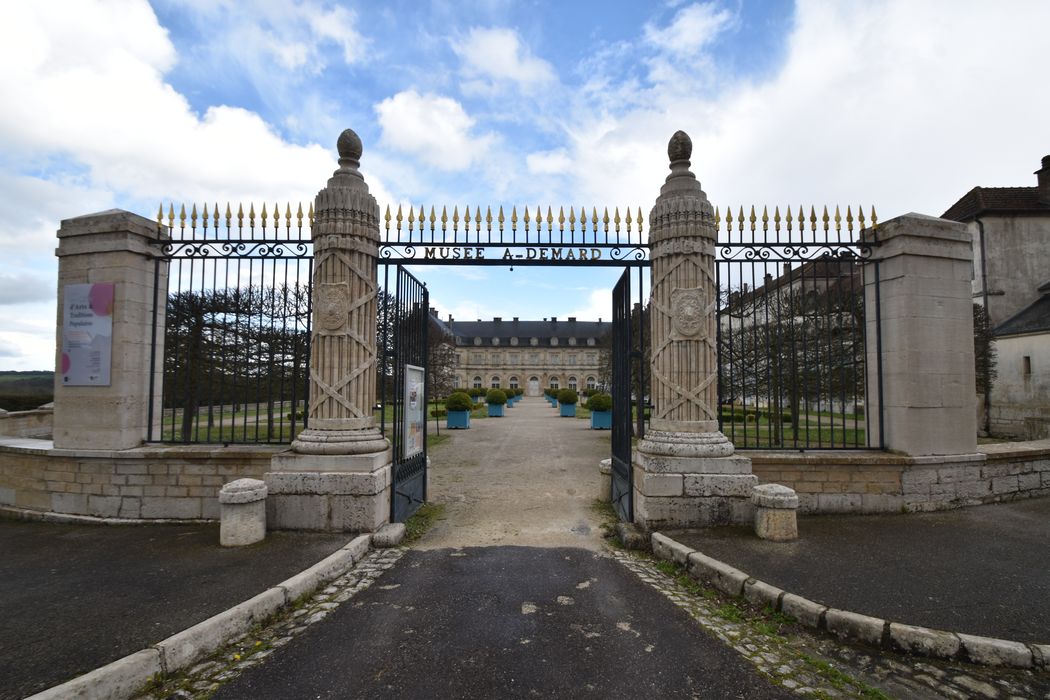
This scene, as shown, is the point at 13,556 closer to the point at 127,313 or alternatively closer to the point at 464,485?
the point at 127,313

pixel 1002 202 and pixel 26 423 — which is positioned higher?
pixel 1002 202

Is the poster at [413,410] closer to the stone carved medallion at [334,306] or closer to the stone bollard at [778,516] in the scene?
the stone carved medallion at [334,306]

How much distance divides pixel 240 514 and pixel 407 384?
215 cm

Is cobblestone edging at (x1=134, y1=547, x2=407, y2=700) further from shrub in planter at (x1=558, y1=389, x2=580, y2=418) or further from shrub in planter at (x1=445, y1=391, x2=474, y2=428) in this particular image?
shrub in planter at (x1=558, y1=389, x2=580, y2=418)

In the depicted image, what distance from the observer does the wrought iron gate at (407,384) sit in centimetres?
582

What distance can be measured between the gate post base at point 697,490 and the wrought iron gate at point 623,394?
48cm

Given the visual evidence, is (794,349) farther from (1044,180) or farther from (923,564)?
(1044,180)

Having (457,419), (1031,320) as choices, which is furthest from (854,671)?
(1031,320)

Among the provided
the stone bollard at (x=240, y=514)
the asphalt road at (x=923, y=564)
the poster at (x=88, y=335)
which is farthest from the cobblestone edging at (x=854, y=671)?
the poster at (x=88, y=335)

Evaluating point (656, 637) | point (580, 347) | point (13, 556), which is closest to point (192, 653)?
point (656, 637)

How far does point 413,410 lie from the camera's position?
6195 millimetres

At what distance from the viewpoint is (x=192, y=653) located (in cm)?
292

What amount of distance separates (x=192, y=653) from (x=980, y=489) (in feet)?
26.5

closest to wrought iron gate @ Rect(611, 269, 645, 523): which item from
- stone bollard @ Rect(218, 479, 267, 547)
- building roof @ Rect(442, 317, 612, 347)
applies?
stone bollard @ Rect(218, 479, 267, 547)
